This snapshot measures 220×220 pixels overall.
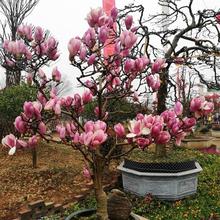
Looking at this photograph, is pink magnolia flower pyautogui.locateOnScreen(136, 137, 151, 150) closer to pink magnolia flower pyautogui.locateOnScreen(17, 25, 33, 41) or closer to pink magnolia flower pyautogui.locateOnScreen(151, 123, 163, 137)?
pink magnolia flower pyautogui.locateOnScreen(151, 123, 163, 137)

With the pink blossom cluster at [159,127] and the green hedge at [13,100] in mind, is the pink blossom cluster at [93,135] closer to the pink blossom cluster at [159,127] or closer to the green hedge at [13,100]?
the pink blossom cluster at [159,127]

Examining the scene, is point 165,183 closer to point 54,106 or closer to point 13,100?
point 54,106

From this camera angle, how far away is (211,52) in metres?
5.34

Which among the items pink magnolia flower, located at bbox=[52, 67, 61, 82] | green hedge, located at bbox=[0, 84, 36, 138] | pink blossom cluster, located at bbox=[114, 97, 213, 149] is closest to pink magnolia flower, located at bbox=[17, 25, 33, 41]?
pink magnolia flower, located at bbox=[52, 67, 61, 82]

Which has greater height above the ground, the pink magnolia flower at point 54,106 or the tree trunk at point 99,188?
the pink magnolia flower at point 54,106

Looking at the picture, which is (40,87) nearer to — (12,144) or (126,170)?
(12,144)

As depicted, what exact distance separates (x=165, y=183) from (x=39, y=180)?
2.27 m

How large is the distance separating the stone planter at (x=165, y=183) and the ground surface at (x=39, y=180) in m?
0.67

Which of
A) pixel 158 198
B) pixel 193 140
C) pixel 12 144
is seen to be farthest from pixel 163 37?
pixel 193 140

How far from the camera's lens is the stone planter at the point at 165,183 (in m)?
4.28

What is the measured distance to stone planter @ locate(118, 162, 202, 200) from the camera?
4.28 meters

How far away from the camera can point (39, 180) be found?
5746mm

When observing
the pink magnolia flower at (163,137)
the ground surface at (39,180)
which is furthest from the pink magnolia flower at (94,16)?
the ground surface at (39,180)

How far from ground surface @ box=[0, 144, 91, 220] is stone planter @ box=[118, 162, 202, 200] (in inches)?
26.3
